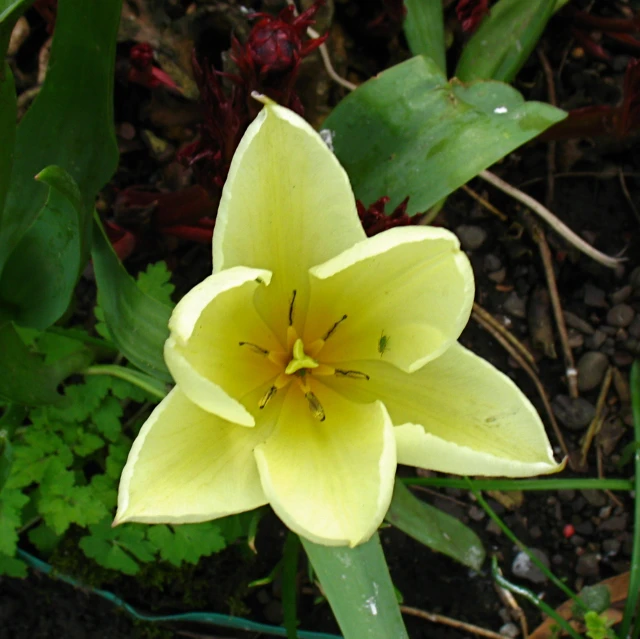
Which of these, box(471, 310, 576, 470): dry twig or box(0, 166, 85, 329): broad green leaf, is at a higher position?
box(0, 166, 85, 329): broad green leaf

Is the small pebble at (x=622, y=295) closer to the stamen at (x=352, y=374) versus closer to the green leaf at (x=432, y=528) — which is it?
the green leaf at (x=432, y=528)

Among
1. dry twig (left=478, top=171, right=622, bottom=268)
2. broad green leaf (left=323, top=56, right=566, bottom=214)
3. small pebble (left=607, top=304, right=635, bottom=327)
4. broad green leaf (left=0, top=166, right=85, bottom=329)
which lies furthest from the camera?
small pebble (left=607, top=304, right=635, bottom=327)

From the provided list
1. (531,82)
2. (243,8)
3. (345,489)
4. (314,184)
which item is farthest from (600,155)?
(345,489)

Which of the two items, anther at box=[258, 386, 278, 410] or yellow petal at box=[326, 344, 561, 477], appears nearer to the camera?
yellow petal at box=[326, 344, 561, 477]

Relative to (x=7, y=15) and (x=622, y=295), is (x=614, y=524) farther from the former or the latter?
(x=7, y=15)

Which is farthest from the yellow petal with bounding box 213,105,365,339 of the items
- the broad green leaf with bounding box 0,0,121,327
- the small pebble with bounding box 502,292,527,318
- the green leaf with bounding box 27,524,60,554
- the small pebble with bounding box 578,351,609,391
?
the small pebble with bounding box 578,351,609,391

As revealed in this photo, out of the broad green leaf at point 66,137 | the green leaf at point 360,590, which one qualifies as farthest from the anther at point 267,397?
the broad green leaf at point 66,137

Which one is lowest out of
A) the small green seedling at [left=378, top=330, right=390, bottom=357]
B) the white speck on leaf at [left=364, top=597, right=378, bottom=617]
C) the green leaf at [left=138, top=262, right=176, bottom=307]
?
the white speck on leaf at [left=364, top=597, right=378, bottom=617]

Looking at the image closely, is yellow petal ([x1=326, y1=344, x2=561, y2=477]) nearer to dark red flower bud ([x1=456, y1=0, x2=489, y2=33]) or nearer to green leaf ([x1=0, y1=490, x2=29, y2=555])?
green leaf ([x1=0, y1=490, x2=29, y2=555])
